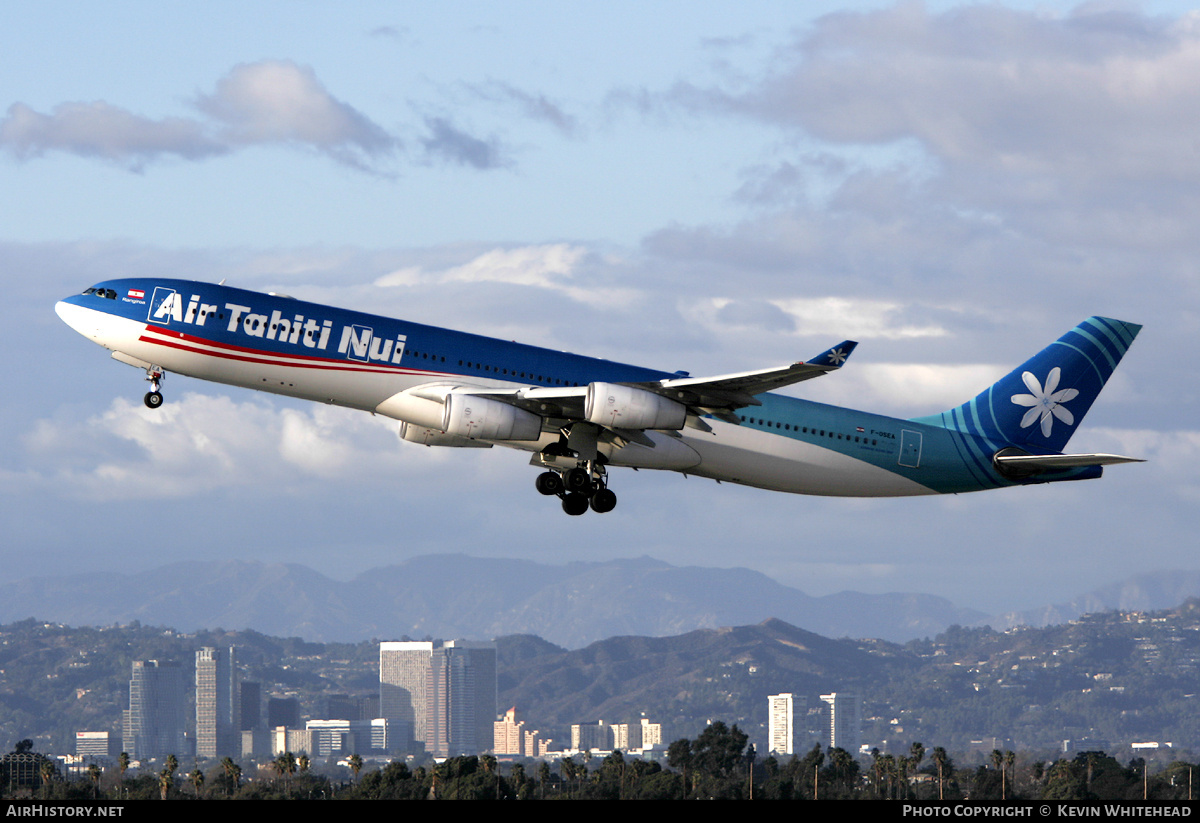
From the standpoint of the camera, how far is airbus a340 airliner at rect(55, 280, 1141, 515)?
4794cm

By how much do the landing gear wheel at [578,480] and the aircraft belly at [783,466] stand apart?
4023 millimetres

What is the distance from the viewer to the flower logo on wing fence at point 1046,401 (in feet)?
193

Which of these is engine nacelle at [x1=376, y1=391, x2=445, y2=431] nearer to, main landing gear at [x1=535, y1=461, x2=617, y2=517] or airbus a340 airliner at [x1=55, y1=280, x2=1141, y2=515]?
airbus a340 airliner at [x1=55, y1=280, x2=1141, y2=515]

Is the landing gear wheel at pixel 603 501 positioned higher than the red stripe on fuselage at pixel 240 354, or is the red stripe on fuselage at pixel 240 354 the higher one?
the red stripe on fuselage at pixel 240 354

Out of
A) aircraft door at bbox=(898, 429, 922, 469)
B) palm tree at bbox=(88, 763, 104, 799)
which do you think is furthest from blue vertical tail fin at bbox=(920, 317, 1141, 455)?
palm tree at bbox=(88, 763, 104, 799)

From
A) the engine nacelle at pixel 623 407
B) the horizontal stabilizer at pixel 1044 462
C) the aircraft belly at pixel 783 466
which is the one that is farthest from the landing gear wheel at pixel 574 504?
the horizontal stabilizer at pixel 1044 462

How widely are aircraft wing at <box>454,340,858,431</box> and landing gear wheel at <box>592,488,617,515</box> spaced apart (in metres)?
4.63

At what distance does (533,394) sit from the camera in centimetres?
4797

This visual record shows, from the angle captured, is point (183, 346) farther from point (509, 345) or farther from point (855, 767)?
point (855, 767)

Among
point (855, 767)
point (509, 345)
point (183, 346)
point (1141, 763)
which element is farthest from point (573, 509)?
point (1141, 763)

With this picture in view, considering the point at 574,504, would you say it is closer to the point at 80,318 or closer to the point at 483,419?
the point at 483,419

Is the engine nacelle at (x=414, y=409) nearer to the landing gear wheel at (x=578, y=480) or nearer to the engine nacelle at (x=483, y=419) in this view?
the engine nacelle at (x=483, y=419)

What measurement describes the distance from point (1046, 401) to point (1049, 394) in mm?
377

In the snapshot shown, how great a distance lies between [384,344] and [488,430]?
487 cm
